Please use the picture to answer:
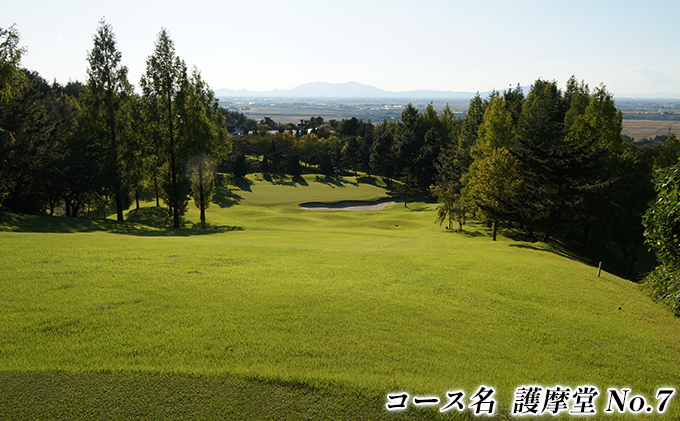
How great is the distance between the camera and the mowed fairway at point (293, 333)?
23.2 ft

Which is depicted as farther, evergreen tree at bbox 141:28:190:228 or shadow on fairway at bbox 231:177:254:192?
shadow on fairway at bbox 231:177:254:192

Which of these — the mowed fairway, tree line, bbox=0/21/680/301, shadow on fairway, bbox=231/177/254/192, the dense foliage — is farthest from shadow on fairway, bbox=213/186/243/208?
the dense foliage

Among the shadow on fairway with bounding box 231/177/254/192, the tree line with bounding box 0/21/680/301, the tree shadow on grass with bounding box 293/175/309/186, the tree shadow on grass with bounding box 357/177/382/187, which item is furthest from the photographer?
the tree shadow on grass with bounding box 357/177/382/187

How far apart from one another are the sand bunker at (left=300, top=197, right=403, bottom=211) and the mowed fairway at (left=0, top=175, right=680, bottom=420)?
40.9 metres

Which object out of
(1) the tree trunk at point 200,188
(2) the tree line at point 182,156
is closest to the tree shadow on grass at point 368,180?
(2) the tree line at point 182,156

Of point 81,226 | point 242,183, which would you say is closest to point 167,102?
point 81,226

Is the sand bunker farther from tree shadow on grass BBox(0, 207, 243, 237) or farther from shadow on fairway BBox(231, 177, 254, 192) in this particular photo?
tree shadow on grass BBox(0, 207, 243, 237)

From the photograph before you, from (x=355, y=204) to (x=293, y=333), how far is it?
56123 mm

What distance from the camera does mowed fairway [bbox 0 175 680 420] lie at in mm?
7066

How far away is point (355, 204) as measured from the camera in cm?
6569

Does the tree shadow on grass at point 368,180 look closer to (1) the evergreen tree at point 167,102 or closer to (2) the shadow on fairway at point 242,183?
(2) the shadow on fairway at point 242,183

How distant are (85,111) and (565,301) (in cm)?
3972

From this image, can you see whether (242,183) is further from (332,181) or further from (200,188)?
(200,188)

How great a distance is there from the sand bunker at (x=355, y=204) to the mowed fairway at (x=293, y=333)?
134ft
